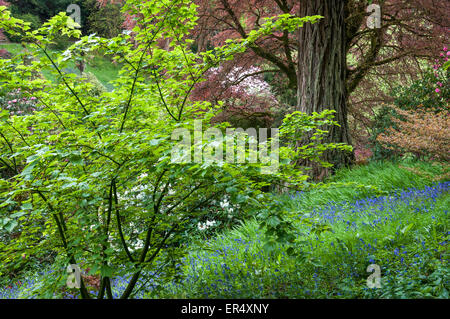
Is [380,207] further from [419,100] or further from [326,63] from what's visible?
[419,100]

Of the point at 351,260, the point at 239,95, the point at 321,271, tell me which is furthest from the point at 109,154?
the point at 239,95

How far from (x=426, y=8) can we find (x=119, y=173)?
6337 millimetres

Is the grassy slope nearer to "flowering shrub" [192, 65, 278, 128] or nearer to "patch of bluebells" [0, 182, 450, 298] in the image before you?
"patch of bluebells" [0, 182, 450, 298]

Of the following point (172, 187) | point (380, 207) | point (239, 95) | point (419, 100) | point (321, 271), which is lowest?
point (321, 271)

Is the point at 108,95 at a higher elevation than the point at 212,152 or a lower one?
higher

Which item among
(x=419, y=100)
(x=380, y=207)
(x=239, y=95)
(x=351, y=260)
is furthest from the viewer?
(x=239, y=95)

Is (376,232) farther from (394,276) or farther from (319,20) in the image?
(319,20)

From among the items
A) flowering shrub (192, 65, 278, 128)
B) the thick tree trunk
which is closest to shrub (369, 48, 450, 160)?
the thick tree trunk

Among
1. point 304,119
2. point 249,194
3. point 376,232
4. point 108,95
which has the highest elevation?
point 108,95

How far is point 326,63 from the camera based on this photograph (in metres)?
5.88

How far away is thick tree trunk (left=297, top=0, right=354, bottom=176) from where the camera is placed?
19.1 ft

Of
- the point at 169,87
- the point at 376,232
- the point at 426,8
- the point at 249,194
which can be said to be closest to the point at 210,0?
the point at 426,8

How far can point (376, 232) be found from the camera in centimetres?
314
